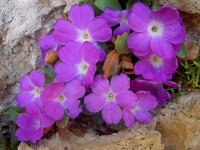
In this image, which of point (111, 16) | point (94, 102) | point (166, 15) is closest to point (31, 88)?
point (94, 102)

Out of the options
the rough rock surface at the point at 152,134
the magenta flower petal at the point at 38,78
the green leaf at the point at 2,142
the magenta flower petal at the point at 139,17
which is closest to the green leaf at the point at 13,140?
the green leaf at the point at 2,142

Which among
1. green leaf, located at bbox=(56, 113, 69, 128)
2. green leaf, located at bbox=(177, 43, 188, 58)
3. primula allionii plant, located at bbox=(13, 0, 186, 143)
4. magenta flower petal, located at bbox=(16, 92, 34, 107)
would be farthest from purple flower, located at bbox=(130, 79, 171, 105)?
magenta flower petal, located at bbox=(16, 92, 34, 107)

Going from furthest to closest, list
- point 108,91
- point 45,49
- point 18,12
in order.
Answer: point 18,12 < point 45,49 < point 108,91

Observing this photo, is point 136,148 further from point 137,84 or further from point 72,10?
point 72,10

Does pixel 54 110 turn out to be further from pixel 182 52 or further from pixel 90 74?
pixel 182 52

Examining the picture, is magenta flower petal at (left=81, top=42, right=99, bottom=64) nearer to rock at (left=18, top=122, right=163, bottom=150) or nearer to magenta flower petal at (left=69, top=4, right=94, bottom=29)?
magenta flower petal at (left=69, top=4, right=94, bottom=29)

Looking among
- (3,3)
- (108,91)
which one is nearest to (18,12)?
(3,3)
